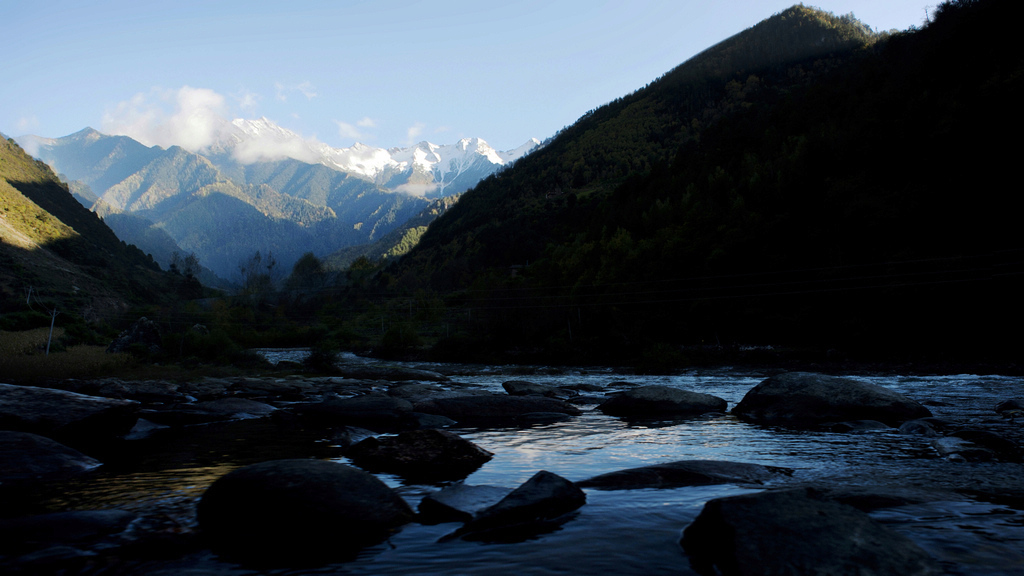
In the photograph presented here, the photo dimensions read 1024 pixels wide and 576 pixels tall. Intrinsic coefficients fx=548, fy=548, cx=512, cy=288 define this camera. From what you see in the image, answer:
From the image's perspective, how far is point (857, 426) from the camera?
12.9m

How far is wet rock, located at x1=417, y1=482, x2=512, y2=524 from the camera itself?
6.36m

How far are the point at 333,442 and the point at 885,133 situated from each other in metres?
61.0

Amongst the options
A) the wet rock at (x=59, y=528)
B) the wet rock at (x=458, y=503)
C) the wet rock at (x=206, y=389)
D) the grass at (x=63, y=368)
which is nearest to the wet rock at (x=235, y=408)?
the wet rock at (x=206, y=389)

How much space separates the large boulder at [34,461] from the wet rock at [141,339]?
46.5 metres

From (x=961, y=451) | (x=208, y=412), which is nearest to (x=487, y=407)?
(x=208, y=412)

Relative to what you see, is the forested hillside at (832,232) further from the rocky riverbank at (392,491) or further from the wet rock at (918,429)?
the wet rock at (918,429)

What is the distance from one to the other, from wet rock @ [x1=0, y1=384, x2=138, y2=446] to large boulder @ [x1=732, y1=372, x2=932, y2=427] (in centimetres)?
1610

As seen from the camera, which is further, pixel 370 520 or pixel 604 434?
pixel 604 434

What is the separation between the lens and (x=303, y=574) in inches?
189

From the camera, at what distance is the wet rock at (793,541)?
443cm

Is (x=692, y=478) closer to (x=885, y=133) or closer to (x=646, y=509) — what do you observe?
(x=646, y=509)

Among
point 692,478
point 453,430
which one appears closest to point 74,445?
point 453,430

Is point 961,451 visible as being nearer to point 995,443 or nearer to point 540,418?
point 995,443

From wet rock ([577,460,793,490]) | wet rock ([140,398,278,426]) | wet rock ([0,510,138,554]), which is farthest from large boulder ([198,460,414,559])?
wet rock ([140,398,278,426])
